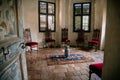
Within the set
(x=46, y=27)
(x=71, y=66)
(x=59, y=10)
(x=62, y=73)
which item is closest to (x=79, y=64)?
(x=71, y=66)

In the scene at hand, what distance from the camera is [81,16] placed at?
283 inches

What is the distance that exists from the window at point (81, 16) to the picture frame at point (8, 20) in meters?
5.85

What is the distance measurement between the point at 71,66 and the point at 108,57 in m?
2.80


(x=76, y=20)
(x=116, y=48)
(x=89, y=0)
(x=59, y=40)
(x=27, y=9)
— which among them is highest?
(x=89, y=0)

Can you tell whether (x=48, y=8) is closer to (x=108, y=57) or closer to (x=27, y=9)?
(x=27, y=9)

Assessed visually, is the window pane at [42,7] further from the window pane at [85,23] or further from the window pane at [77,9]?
the window pane at [85,23]

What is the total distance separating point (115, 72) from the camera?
3.47 ft

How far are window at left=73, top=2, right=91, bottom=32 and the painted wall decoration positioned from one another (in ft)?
19.2

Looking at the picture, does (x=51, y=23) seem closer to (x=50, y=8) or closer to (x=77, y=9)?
(x=50, y=8)

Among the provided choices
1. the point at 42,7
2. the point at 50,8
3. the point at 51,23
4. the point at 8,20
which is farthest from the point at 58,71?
the point at 50,8

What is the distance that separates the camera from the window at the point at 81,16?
23.3 ft

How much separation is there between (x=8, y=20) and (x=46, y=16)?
17.8ft

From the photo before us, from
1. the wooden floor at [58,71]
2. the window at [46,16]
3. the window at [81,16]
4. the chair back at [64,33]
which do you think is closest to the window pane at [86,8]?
the window at [81,16]

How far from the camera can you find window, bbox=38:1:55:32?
6554 mm
